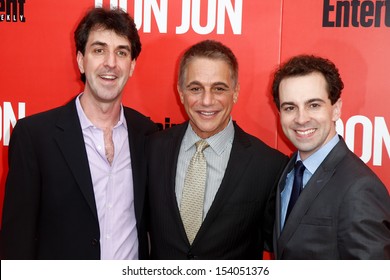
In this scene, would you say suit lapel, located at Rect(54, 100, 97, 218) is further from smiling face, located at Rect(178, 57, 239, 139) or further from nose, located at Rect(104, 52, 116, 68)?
smiling face, located at Rect(178, 57, 239, 139)

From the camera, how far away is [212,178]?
2178mm

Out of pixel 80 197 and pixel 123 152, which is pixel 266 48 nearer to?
pixel 123 152

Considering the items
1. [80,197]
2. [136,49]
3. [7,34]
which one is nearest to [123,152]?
[80,197]

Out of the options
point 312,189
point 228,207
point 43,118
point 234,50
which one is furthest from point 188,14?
point 312,189

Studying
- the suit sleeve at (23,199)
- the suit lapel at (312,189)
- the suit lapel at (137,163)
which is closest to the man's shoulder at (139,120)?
the suit lapel at (137,163)

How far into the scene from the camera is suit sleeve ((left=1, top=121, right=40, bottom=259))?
6.90 feet

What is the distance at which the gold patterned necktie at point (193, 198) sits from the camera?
2119 mm

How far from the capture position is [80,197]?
214cm

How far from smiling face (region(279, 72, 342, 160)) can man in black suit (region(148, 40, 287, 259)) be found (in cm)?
26

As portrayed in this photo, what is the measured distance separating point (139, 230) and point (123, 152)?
363mm

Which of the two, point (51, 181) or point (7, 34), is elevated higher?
point (7, 34)

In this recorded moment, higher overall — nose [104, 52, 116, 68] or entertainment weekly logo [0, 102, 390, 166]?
nose [104, 52, 116, 68]

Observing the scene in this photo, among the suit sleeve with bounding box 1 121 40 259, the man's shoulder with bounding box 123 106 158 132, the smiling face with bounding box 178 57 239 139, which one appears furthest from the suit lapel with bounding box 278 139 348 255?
the suit sleeve with bounding box 1 121 40 259

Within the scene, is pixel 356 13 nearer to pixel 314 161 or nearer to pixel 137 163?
pixel 314 161
